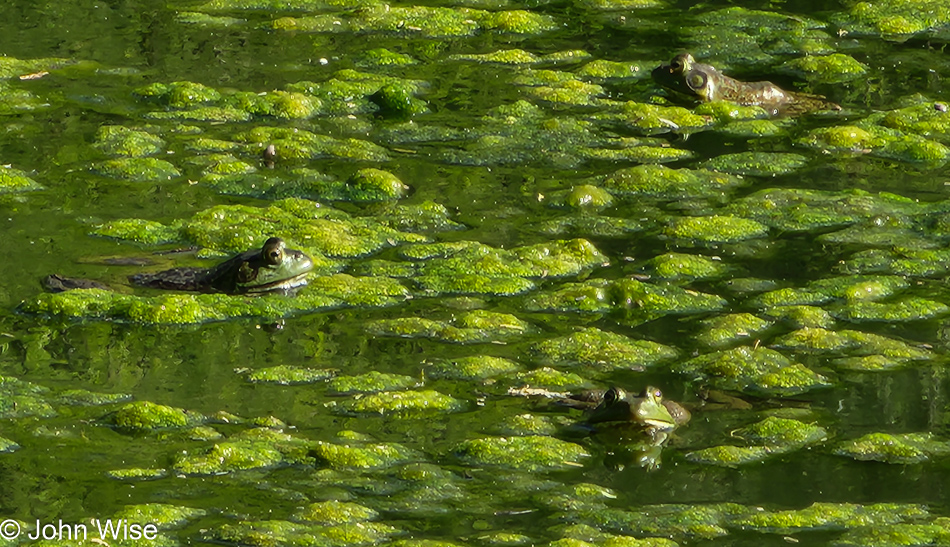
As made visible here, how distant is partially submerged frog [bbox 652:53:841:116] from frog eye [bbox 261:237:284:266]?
14.1ft

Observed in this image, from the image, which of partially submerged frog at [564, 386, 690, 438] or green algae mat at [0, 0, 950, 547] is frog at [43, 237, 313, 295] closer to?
green algae mat at [0, 0, 950, 547]

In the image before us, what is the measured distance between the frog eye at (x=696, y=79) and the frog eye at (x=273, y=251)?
4.29m

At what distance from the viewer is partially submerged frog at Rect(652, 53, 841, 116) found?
10766 mm

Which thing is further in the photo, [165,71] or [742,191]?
[165,71]

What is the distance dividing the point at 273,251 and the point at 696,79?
440 cm

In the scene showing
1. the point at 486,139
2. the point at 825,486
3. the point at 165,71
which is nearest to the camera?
the point at 825,486

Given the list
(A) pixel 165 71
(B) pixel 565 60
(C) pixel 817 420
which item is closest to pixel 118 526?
(C) pixel 817 420

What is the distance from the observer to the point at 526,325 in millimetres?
7395

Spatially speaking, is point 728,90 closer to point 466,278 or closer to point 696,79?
point 696,79

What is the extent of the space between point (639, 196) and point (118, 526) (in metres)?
4.67

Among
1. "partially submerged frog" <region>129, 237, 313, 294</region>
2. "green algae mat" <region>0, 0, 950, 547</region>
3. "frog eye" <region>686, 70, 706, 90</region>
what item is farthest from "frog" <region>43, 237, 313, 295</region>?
"frog eye" <region>686, 70, 706, 90</region>

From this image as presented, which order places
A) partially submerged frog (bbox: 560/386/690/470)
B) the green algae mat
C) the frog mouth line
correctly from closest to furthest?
1. the green algae mat
2. partially submerged frog (bbox: 560/386/690/470)
3. the frog mouth line

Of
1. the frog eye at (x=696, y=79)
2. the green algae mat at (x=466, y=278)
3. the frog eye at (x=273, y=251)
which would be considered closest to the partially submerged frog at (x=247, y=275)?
the frog eye at (x=273, y=251)

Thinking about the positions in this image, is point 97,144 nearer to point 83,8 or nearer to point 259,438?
point 83,8
